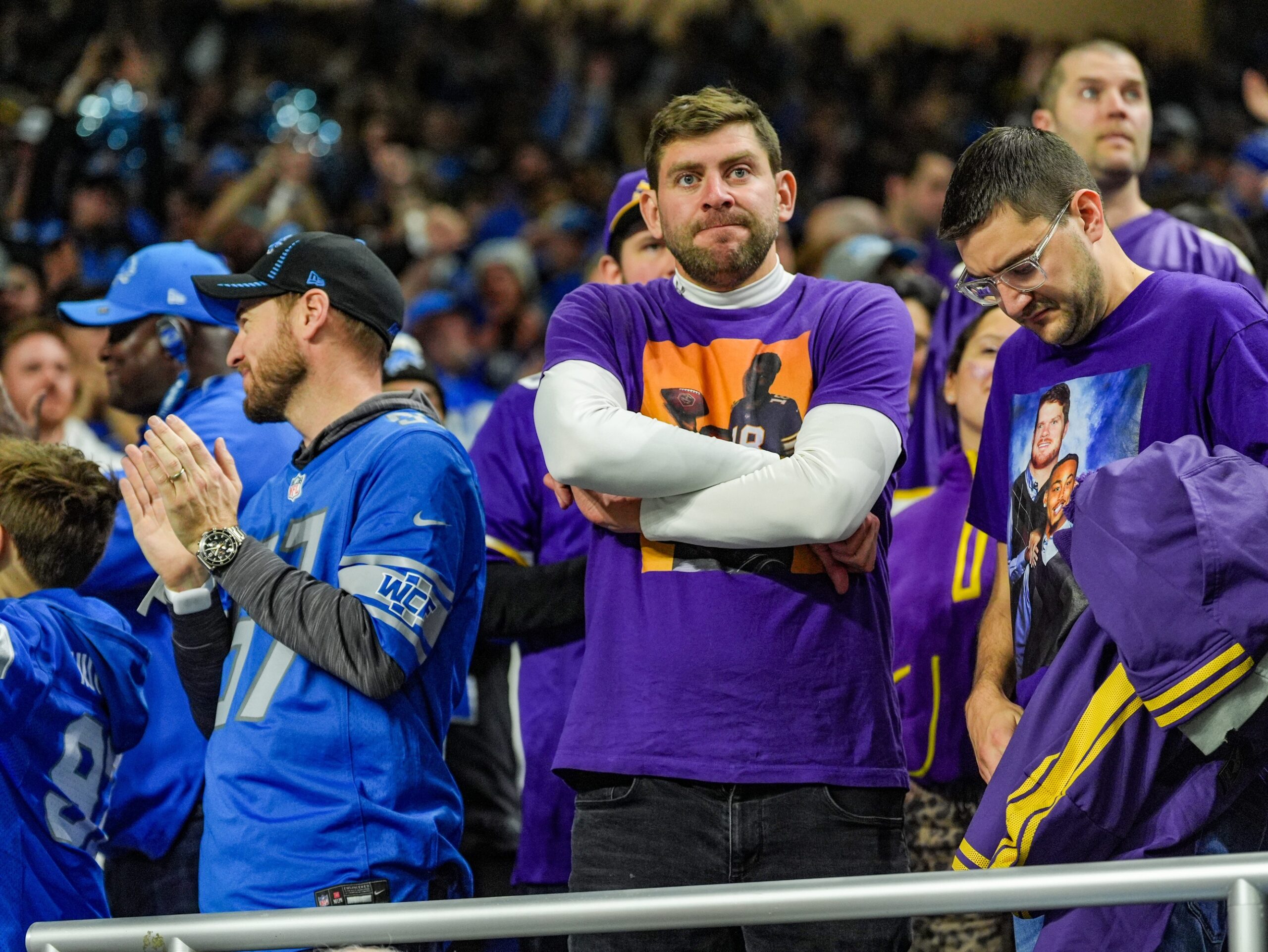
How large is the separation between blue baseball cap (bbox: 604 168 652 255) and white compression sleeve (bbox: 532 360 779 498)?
4.11ft

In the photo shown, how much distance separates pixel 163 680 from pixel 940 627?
1.86m

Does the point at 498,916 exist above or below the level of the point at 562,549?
below

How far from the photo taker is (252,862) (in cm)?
282

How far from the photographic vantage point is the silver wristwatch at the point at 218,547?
9.61ft

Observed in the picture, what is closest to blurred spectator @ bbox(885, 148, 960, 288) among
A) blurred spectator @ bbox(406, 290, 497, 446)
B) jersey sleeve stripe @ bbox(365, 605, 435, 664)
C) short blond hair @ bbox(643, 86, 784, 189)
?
blurred spectator @ bbox(406, 290, 497, 446)

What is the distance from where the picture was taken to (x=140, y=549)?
376cm

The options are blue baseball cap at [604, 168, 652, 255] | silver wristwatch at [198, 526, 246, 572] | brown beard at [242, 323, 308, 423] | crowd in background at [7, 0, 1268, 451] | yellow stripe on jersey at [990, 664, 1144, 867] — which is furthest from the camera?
crowd in background at [7, 0, 1268, 451]

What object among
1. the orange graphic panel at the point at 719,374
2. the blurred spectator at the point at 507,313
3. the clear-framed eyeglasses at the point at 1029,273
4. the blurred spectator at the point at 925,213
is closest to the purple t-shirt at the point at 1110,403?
the clear-framed eyeglasses at the point at 1029,273

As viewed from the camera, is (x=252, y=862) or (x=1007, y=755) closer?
(x=1007, y=755)

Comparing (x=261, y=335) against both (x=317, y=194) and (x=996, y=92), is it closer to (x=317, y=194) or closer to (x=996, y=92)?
(x=317, y=194)

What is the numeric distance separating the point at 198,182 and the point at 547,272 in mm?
2336

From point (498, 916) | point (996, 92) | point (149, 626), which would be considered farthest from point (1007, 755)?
point (996, 92)

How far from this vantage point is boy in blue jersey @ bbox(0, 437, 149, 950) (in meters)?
3.09

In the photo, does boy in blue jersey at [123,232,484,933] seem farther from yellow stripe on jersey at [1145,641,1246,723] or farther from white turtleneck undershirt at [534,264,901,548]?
yellow stripe on jersey at [1145,641,1246,723]
